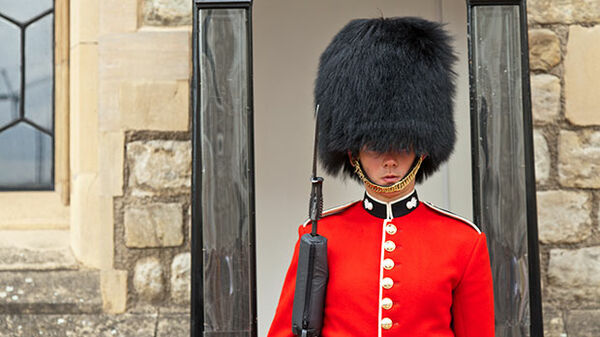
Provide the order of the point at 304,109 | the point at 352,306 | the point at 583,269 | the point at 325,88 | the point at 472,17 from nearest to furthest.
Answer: the point at 352,306 → the point at 325,88 → the point at 472,17 → the point at 583,269 → the point at 304,109

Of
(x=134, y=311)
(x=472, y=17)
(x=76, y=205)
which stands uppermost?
(x=472, y=17)

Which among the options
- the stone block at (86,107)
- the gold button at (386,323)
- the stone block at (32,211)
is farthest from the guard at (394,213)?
the stone block at (32,211)

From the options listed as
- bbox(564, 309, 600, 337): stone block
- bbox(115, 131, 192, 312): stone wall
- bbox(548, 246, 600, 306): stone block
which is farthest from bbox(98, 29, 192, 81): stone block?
bbox(564, 309, 600, 337): stone block

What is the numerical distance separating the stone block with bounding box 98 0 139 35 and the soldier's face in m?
Answer: 1.45

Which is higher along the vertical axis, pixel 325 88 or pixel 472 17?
pixel 472 17

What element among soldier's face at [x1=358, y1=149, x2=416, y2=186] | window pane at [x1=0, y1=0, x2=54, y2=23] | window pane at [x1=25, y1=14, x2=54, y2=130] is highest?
window pane at [x1=0, y1=0, x2=54, y2=23]

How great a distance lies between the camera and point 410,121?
60.0 inches

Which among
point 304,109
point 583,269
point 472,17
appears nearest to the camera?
point 472,17

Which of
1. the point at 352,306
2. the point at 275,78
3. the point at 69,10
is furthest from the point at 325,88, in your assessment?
the point at 69,10

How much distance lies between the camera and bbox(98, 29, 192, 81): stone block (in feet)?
8.55

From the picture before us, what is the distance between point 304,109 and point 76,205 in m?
0.96

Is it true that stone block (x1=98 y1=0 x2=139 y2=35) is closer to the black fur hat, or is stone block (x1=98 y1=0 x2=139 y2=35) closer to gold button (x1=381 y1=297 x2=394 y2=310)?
the black fur hat

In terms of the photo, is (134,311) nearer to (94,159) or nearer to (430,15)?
(94,159)

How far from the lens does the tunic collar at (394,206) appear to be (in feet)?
5.08
